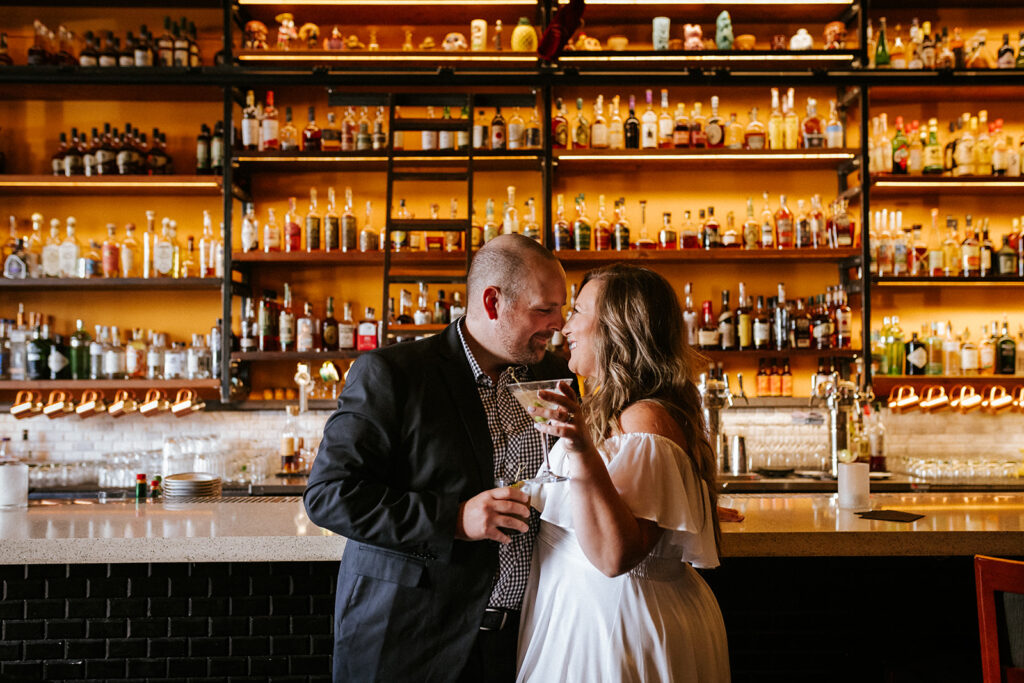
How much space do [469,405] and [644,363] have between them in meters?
0.40

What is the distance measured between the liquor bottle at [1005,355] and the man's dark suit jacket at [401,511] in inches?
160

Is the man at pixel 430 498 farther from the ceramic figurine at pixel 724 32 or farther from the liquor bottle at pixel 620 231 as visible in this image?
the ceramic figurine at pixel 724 32

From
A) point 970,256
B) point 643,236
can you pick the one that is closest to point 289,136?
point 643,236

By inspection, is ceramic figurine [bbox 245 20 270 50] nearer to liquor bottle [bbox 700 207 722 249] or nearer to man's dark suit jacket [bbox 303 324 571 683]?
liquor bottle [bbox 700 207 722 249]

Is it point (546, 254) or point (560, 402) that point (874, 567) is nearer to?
point (546, 254)

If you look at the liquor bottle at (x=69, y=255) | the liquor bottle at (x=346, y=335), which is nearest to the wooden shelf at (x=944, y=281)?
the liquor bottle at (x=346, y=335)

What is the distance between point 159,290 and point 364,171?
140 centimetres

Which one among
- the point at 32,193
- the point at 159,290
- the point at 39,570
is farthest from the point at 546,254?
the point at 32,193

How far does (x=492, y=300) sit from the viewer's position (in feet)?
5.93

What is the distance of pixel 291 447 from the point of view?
13.8ft

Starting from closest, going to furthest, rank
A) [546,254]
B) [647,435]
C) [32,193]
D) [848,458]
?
[647,435], [546,254], [848,458], [32,193]

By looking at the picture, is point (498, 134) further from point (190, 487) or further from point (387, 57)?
point (190, 487)

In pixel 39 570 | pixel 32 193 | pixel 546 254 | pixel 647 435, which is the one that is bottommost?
pixel 39 570

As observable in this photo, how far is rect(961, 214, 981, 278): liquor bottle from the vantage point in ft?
15.0
